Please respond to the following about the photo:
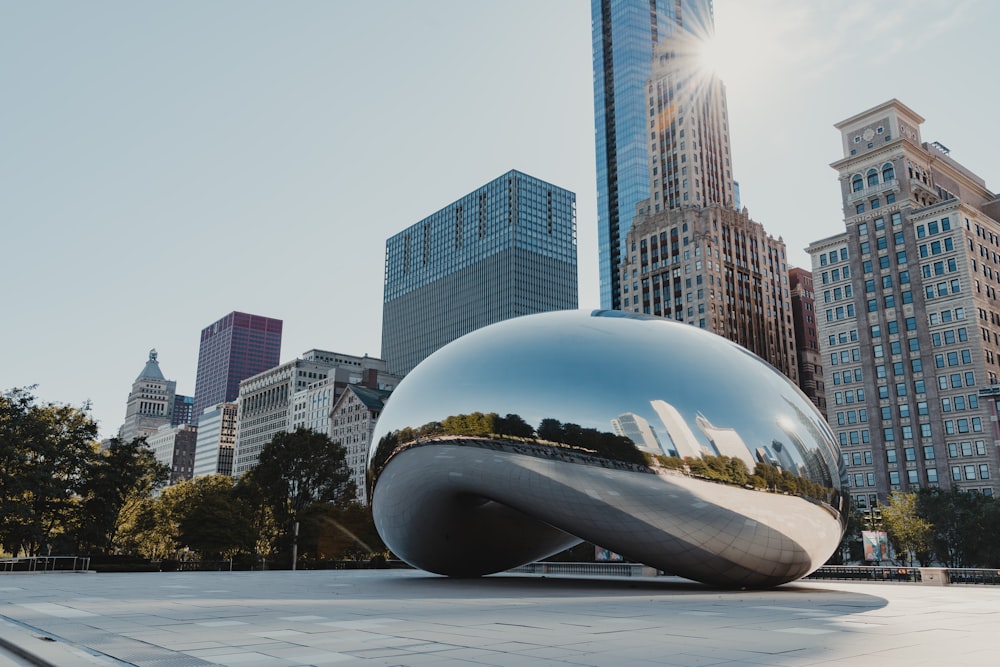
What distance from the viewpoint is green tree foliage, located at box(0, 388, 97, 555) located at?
4094 cm

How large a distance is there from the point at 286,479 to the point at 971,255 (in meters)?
85.2

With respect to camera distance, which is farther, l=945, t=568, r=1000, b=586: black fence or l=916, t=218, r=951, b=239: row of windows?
l=916, t=218, r=951, b=239: row of windows

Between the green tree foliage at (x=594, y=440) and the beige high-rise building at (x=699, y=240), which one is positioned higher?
the beige high-rise building at (x=699, y=240)

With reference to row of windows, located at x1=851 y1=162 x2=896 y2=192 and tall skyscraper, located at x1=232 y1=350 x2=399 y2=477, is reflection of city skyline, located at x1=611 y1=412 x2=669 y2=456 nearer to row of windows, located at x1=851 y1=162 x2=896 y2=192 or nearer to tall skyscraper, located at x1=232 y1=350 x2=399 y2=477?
row of windows, located at x1=851 y1=162 x2=896 y2=192

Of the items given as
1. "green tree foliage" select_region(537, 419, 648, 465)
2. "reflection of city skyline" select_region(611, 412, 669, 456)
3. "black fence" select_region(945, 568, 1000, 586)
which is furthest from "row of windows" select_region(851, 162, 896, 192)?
"green tree foliage" select_region(537, 419, 648, 465)

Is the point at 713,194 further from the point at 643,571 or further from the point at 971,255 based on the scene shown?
the point at 643,571

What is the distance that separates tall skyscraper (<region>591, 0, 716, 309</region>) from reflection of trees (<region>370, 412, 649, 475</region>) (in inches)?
5388

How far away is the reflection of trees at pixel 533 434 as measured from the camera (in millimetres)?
14133

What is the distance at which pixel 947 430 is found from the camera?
9038 centimetres

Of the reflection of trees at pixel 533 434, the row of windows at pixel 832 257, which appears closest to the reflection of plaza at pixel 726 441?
the reflection of trees at pixel 533 434

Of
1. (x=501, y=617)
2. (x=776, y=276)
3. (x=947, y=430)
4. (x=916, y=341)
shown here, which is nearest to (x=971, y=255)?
(x=916, y=341)

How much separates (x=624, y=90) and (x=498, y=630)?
566 ft

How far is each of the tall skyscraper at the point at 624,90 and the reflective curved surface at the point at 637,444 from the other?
448 ft

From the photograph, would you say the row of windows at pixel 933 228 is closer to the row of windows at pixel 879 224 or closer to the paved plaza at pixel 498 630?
the row of windows at pixel 879 224
